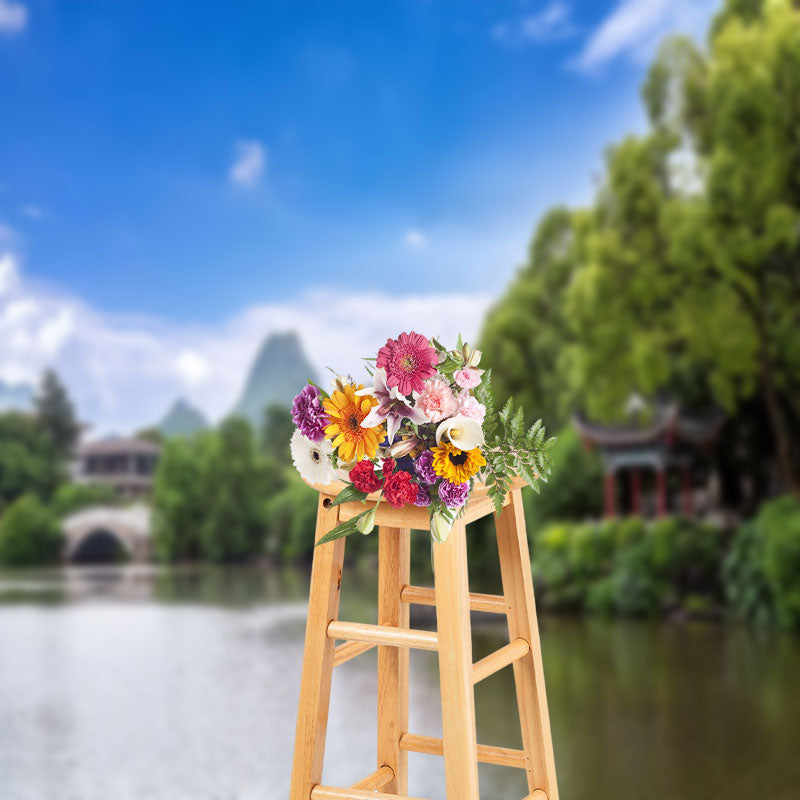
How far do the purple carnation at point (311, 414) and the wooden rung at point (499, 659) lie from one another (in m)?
0.43

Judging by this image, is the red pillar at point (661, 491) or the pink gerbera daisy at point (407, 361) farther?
the red pillar at point (661, 491)

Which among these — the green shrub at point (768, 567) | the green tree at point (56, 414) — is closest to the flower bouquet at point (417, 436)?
the green shrub at point (768, 567)

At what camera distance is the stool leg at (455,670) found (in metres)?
1.47

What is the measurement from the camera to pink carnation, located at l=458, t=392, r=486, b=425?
149 cm

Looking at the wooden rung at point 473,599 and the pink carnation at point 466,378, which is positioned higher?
the pink carnation at point 466,378

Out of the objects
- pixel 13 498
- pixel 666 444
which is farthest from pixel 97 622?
pixel 13 498

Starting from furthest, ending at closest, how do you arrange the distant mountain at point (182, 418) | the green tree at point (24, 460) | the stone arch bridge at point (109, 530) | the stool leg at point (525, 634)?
the distant mountain at point (182, 418), the green tree at point (24, 460), the stone arch bridge at point (109, 530), the stool leg at point (525, 634)

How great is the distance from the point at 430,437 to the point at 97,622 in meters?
9.65

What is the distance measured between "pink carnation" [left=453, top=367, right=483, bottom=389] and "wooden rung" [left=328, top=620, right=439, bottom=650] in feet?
1.22

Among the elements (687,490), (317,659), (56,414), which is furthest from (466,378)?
(56,414)

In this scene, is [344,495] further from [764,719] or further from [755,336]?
[755,336]

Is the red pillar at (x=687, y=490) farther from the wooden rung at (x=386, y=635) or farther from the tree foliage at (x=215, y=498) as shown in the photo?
the tree foliage at (x=215, y=498)

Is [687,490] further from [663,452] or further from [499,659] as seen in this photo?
[499,659]

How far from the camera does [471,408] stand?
149 centimetres
